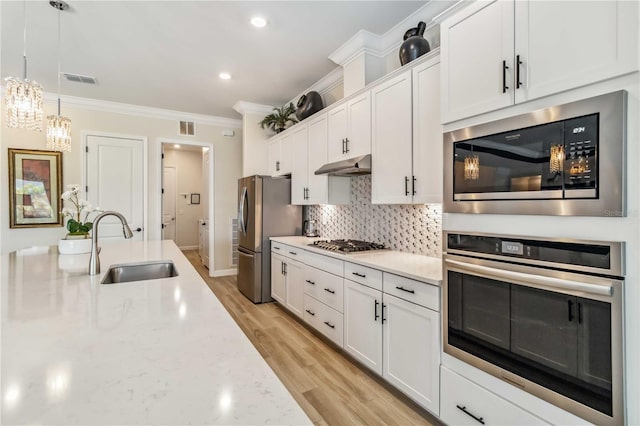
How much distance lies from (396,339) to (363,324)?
1.19 feet

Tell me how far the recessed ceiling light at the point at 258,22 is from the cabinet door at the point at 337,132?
3.29 feet

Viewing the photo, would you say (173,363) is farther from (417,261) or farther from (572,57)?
(417,261)

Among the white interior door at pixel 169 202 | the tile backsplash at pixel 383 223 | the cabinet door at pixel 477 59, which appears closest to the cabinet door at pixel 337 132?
the tile backsplash at pixel 383 223

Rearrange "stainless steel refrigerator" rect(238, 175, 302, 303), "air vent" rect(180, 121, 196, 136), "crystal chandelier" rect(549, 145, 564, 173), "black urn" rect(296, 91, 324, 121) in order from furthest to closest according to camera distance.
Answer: "air vent" rect(180, 121, 196, 136), "stainless steel refrigerator" rect(238, 175, 302, 303), "black urn" rect(296, 91, 324, 121), "crystal chandelier" rect(549, 145, 564, 173)

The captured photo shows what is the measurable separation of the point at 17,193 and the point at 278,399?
5341 mm

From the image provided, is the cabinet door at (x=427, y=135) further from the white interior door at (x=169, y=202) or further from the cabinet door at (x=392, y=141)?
the white interior door at (x=169, y=202)

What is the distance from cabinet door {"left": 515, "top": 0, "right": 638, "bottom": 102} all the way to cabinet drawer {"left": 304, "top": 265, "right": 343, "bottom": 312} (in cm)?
196

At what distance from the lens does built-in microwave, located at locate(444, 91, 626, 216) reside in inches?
44.4

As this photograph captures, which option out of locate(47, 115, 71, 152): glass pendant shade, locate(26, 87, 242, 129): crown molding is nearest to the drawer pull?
locate(47, 115, 71, 152): glass pendant shade

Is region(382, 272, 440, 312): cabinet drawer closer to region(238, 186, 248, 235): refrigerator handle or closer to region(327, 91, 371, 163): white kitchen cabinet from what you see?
region(327, 91, 371, 163): white kitchen cabinet

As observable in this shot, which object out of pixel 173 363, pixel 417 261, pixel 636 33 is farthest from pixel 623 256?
pixel 173 363

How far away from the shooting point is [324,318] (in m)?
2.93

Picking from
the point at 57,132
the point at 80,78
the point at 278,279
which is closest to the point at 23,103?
the point at 57,132

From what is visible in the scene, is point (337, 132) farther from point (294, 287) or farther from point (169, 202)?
point (169, 202)
